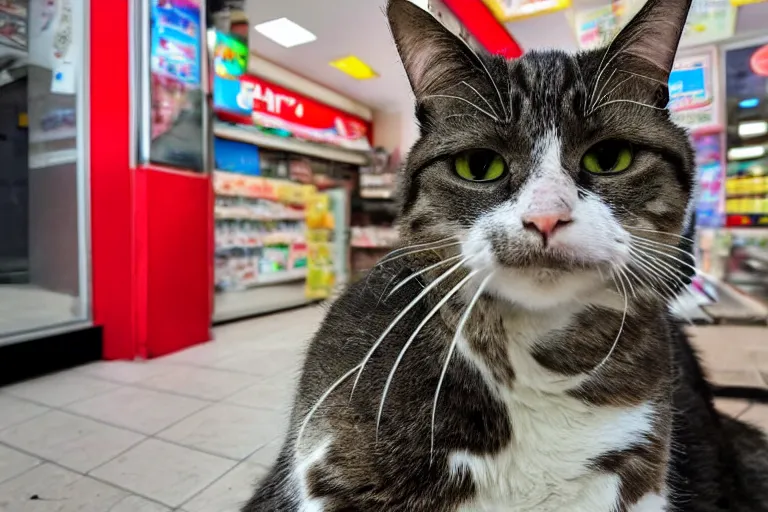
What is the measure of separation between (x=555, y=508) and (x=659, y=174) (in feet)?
1.20

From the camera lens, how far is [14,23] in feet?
6.31

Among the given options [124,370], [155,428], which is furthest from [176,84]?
[155,428]

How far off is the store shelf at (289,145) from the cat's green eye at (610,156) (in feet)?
9.96

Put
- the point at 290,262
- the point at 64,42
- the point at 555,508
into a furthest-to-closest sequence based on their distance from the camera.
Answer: the point at 290,262, the point at 64,42, the point at 555,508

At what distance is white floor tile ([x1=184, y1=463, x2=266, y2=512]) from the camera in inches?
36.5

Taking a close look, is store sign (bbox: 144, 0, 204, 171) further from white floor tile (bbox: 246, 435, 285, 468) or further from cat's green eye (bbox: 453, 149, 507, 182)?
cat's green eye (bbox: 453, 149, 507, 182)

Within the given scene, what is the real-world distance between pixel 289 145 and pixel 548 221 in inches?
144

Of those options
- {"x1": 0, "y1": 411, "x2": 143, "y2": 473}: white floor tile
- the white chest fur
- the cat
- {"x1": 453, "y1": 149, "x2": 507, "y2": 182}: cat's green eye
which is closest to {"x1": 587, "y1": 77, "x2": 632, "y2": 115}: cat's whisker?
the cat

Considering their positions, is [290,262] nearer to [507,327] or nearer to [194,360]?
[194,360]

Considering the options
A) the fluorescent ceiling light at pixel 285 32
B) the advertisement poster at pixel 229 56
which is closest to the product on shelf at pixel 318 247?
the fluorescent ceiling light at pixel 285 32

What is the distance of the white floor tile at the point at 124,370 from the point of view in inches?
69.2

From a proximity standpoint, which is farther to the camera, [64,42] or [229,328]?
[229,328]

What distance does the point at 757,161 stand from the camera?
2836mm

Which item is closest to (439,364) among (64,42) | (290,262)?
(64,42)
